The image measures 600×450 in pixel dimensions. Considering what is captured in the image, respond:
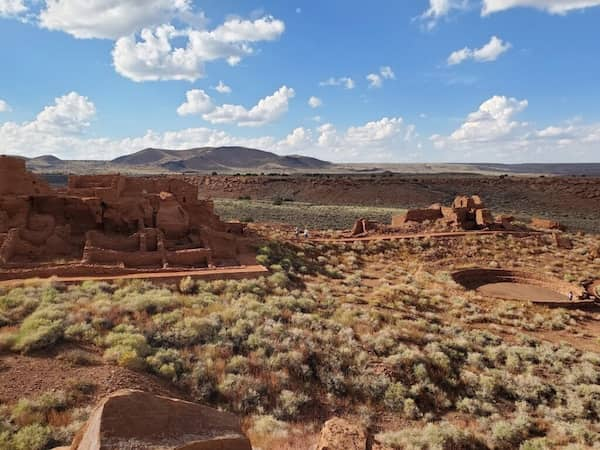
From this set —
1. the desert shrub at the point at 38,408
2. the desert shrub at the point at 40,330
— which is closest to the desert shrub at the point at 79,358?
the desert shrub at the point at 40,330

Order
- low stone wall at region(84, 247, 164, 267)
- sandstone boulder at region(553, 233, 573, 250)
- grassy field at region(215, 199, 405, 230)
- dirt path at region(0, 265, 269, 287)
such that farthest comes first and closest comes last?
grassy field at region(215, 199, 405, 230) → sandstone boulder at region(553, 233, 573, 250) → low stone wall at region(84, 247, 164, 267) → dirt path at region(0, 265, 269, 287)

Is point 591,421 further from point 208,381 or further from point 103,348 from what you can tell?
point 103,348

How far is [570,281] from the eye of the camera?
20.2m

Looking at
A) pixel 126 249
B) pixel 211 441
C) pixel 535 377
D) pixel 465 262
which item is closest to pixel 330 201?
pixel 465 262

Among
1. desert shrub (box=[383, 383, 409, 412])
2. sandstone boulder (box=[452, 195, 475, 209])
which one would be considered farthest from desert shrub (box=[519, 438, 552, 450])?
sandstone boulder (box=[452, 195, 475, 209])

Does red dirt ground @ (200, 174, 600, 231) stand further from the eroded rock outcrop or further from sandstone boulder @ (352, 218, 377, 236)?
the eroded rock outcrop

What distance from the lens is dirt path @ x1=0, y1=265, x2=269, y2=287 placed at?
1220 cm

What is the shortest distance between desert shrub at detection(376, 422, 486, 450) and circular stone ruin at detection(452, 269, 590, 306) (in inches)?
435

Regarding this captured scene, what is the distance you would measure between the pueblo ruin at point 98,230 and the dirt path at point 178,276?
594 millimetres

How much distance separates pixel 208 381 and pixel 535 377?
8.08m

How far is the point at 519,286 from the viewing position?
65.4 ft

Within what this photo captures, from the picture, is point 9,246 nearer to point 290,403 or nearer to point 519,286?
point 290,403

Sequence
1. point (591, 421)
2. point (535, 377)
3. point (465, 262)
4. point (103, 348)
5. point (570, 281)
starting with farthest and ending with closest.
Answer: point (465, 262)
point (570, 281)
point (535, 377)
point (591, 421)
point (103, 348)

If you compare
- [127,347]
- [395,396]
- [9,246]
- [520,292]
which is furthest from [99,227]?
[520,292]
